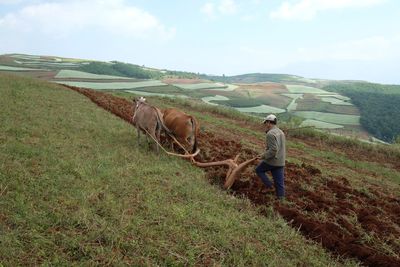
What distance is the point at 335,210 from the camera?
8758 mm

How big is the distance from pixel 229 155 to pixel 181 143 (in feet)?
5.73

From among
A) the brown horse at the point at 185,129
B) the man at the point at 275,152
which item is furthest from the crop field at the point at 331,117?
the man at the point at 275,152

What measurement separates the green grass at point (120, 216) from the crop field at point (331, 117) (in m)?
37.9

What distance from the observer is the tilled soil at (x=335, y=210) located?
6.92m

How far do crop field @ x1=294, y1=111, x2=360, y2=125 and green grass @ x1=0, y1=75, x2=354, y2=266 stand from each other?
124 feet

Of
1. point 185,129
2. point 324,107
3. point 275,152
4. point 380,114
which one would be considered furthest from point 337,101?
point 275,152

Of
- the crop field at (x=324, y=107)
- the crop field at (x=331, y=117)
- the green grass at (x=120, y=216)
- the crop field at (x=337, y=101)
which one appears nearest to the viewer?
the green grass at (x=120, y=216)

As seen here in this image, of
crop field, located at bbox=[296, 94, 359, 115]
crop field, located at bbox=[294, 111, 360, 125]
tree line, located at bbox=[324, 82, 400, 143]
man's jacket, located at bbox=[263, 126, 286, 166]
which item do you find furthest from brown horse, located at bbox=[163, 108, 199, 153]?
crop field, located at bbox=[296, 94, 359, 115]

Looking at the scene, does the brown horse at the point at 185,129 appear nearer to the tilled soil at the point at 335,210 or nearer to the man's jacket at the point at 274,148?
the tilled soil at the point at 335,210

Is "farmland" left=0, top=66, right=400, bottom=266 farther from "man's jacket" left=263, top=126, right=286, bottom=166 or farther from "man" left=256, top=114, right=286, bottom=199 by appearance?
"man's jacket" left=263, top=126, right=286, bottom=166

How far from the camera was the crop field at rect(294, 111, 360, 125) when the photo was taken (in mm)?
45219

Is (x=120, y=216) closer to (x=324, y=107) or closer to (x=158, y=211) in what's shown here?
(x=158, y=211)

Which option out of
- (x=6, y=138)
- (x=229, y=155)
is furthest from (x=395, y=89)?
(x=6, y=138)

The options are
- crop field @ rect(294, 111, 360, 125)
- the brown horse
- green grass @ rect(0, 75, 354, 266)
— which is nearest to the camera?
green grass @ rect(0, 75, 354, 266)
